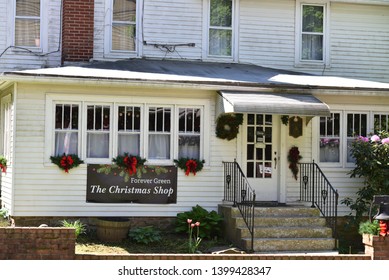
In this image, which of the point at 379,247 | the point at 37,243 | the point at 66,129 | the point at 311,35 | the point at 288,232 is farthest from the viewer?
the point at 311,35

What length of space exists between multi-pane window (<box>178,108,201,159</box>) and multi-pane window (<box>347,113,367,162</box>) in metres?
3.65

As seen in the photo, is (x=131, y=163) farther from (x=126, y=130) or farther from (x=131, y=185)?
(x=126, y=130)

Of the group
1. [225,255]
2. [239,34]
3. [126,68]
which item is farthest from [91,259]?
[239,34]

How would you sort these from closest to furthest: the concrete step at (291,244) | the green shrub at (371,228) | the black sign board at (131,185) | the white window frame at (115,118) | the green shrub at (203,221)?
the green shrub at (371,228) < the concrete step at (291,244) < the green shrub at (203,221) < the white window frame at (115,118) < the black sign board at (131,185)

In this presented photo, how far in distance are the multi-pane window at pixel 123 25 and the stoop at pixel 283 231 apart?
5559 mm

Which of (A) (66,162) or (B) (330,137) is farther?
(B) (330,137)

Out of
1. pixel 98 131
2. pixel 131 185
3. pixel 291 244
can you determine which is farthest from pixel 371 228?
pixel 98 131

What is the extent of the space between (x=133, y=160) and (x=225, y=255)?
3885mm

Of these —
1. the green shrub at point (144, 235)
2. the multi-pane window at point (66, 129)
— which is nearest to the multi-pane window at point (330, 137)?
the green shrub at point (144, 235)

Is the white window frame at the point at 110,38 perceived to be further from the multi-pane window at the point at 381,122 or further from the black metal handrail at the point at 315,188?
the multi-pane window at the point at 381,122

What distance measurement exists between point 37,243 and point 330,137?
7.69 m

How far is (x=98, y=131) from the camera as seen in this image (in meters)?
14.5

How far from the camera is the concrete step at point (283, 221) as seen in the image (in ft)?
44.8

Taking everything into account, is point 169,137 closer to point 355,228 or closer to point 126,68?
point 126,68
